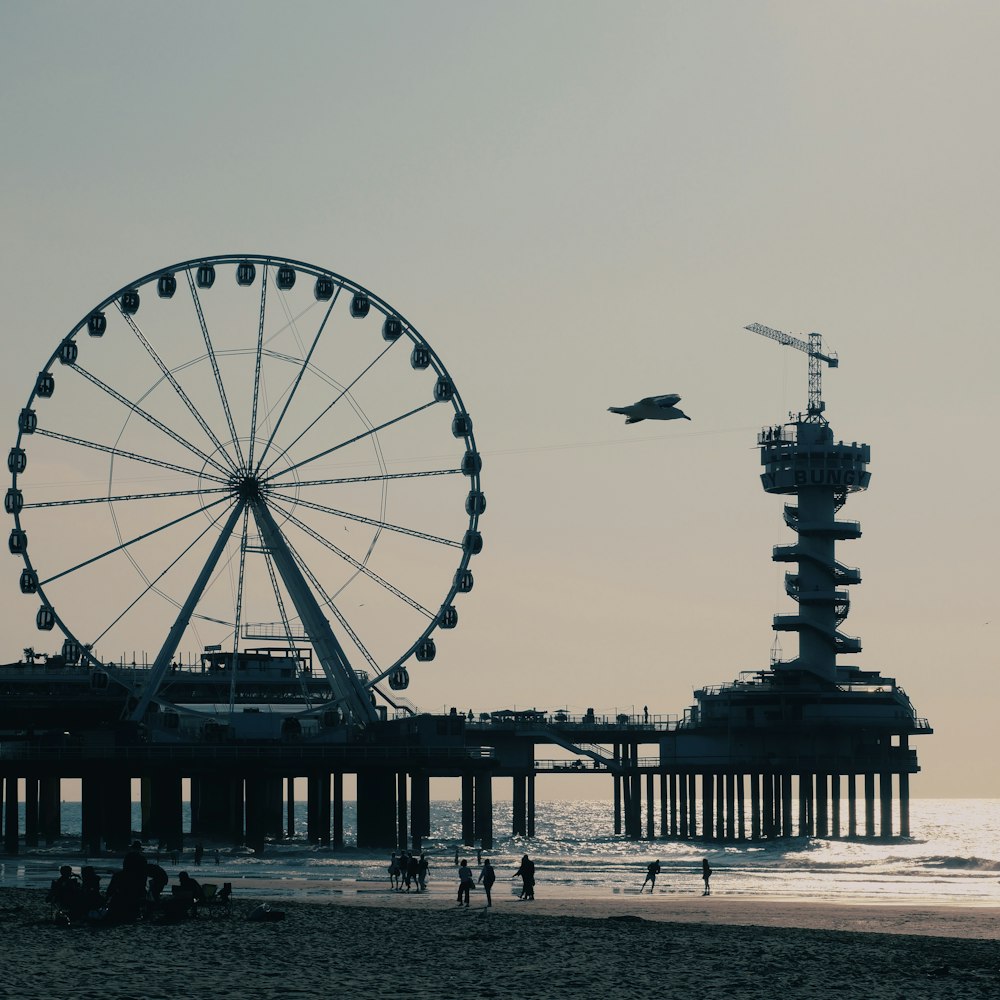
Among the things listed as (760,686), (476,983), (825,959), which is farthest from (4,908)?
(760,686)

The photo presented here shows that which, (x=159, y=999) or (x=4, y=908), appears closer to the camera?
(x=159, y=999)

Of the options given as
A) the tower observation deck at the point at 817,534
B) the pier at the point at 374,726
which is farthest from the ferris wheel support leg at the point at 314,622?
the tower observation deck at the point at 817,534

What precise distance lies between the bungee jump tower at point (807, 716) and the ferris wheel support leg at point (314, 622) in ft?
123

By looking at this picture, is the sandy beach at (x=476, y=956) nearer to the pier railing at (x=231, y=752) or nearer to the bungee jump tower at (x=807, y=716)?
the pier railing at (x=231, y=752)

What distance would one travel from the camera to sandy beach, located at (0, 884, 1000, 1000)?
33.6 m

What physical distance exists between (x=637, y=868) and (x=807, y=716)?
131ft

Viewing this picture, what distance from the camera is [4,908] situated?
45781mm

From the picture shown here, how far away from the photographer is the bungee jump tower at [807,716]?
119000mm

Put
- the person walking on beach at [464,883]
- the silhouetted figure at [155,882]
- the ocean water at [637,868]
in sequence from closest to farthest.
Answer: the silhouetted figure at [155,882] → the person walking on beach at [464,883] → the ocean water at [637,868]

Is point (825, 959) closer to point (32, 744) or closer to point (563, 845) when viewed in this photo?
point (32, 744)

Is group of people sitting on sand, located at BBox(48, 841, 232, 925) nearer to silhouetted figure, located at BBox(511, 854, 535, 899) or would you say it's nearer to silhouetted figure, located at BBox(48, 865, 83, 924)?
silhouetted figure, located at BBox(48, 865, 83, 924)

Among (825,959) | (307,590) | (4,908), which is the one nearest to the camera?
(825,959)

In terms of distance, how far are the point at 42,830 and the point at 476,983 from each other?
7474 centimetres

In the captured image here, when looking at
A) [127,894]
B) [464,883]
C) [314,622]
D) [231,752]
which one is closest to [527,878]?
[464,883]
